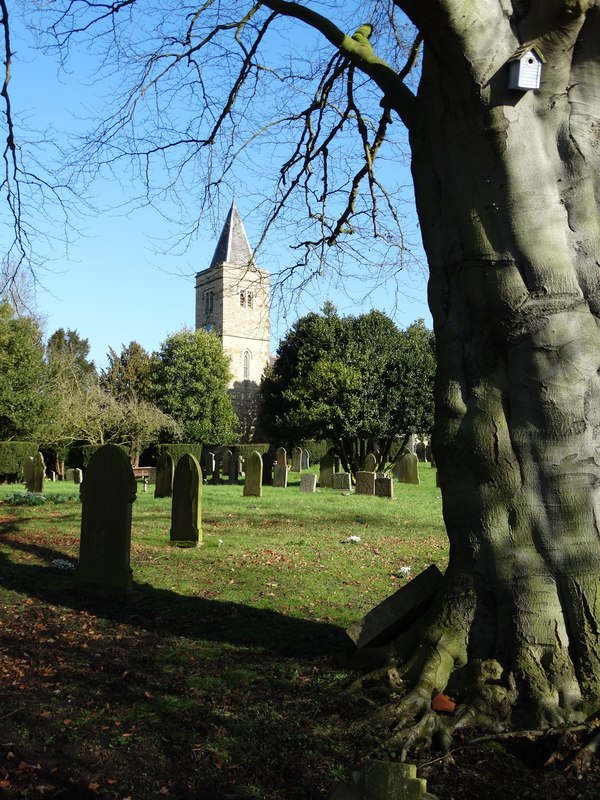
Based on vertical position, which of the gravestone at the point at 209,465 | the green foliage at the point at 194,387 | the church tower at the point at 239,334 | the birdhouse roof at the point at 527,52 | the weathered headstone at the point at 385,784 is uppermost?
the church tower at the point at 239,334

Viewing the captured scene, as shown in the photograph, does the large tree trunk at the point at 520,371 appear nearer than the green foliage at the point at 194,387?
Yes

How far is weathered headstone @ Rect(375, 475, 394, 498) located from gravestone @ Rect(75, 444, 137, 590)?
11.8 metres

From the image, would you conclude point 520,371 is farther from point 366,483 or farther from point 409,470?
point 409,470

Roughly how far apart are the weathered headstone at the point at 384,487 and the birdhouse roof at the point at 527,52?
1497 cm

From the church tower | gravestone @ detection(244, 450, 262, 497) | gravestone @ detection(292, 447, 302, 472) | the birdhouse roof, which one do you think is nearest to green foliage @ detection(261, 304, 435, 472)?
gravestone @ detection(292, 447, 302, 472)

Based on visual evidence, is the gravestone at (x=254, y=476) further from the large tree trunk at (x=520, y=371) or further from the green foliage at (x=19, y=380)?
the green foliage at (x=19, y=380)

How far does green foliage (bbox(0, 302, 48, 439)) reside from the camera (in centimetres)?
3059

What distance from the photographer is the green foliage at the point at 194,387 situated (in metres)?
45.2

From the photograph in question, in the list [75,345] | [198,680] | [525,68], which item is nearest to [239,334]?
[75,345]

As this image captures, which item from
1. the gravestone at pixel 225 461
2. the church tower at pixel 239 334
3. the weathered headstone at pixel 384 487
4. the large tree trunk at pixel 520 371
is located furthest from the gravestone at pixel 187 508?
the church tower at pixel 239 334

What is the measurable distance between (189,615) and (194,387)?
132 feet

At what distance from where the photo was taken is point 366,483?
18.8m

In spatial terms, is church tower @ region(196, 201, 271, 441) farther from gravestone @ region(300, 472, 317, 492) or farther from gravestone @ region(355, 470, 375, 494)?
gravestone @ region(355, 470, 375, 494)

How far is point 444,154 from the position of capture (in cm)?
413
